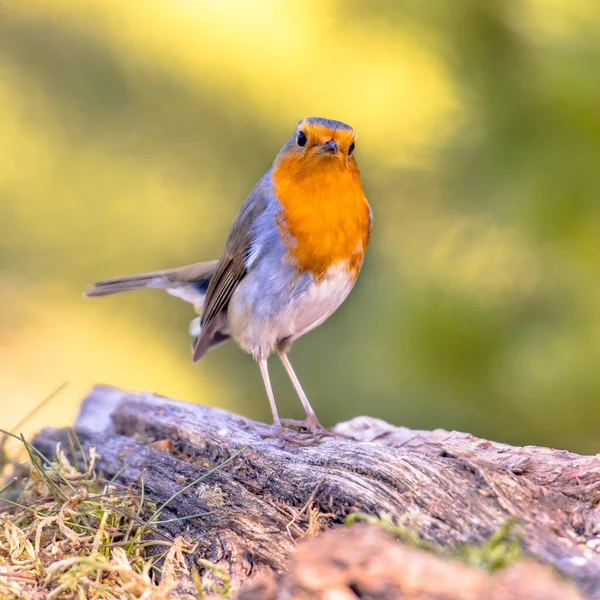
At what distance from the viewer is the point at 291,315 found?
3.19 meters

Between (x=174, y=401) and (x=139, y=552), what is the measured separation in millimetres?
1209

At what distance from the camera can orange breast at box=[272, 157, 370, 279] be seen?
9.91 ft

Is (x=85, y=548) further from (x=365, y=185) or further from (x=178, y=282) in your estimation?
(x=365, y=185)

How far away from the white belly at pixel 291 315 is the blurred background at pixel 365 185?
72cm

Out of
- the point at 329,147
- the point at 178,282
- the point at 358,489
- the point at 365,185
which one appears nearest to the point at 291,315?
the point at 329,147

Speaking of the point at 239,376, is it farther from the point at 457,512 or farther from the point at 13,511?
the point at 457,512

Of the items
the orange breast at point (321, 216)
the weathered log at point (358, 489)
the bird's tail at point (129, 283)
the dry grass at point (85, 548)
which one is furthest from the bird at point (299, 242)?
the dry grass at point (85, 548)

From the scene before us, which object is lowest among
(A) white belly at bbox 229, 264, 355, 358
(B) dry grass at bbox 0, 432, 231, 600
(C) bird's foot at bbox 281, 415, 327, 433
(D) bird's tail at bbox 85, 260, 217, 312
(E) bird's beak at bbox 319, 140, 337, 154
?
(C) bird's foot at bbox 281, 415, 327, 433

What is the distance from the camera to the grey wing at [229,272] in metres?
3.29

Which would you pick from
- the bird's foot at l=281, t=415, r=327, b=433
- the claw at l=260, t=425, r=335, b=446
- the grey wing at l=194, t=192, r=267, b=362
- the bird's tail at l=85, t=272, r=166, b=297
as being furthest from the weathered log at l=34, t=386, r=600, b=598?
the bird's tail at l=85, t=272, r=166, b=297

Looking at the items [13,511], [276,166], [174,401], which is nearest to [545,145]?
[276,166]

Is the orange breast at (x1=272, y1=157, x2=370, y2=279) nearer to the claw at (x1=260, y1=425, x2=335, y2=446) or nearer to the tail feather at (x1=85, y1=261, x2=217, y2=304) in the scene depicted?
the claw at (x1=260, y1=425, x2=335, y2=446)

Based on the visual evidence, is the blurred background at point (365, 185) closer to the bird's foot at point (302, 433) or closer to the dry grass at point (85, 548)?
the bird's foot at point (302, 433)

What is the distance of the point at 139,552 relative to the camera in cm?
218
